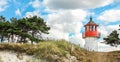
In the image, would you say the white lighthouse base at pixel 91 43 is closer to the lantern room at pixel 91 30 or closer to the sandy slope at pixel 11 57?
the lantern room at pixel 91 30

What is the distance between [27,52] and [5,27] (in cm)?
1417

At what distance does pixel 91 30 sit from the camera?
32156 millimetres

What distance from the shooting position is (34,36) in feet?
111

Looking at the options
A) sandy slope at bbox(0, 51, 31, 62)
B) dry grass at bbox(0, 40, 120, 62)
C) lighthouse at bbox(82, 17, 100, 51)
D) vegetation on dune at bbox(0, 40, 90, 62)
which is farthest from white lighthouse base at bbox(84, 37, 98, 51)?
sandy slope at bbox(0, 51, 31, 62)

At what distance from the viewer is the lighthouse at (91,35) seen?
31003 millimetres

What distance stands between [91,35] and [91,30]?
2.52 feet

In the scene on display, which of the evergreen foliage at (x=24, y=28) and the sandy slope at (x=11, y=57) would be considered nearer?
the sandy slope at (x=11, y=57)

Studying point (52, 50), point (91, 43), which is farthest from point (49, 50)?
point (91, 43)

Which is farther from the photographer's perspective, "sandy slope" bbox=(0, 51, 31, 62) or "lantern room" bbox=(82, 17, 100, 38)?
"lantern room" bbox=(82, 17, 100, 38)

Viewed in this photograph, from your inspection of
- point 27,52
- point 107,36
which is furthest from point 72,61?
point 107,36

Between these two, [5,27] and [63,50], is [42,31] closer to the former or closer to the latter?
[5,27]

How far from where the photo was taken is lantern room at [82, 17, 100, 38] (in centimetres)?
3164

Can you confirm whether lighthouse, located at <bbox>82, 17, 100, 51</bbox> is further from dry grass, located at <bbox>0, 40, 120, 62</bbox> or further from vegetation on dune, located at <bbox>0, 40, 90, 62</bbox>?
vegetation on dune, located at <bbox>0, 40, 90, 62</bbox>

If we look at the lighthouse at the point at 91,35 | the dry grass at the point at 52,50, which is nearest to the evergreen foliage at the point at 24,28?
the lighthouse at the point at 91,35
